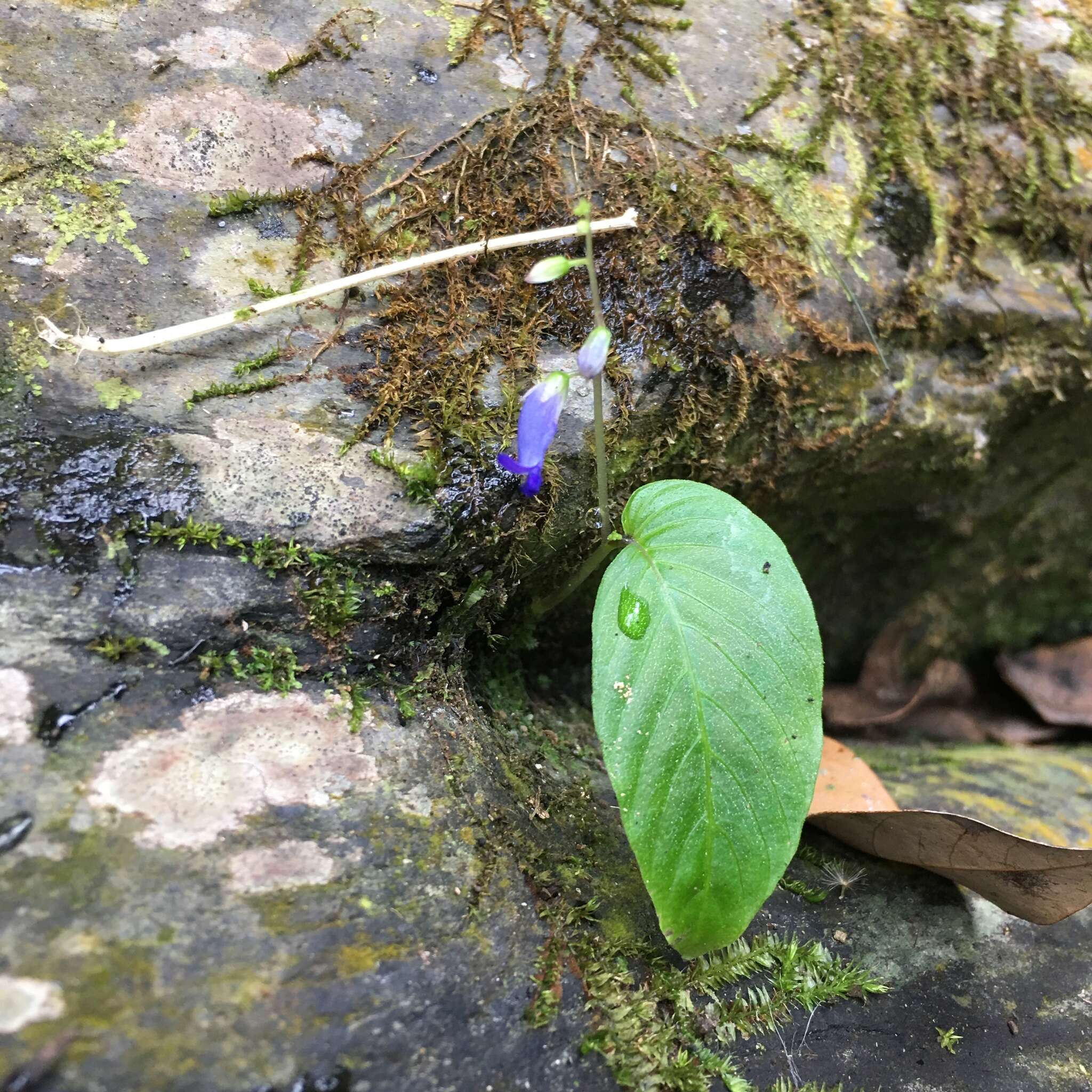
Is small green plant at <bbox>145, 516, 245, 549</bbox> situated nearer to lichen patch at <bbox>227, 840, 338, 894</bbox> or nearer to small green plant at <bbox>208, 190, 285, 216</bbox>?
lichen patch at <bbox>227, 840, 338, 894</bbox>

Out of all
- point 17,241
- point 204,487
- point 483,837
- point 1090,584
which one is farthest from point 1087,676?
point 17,241

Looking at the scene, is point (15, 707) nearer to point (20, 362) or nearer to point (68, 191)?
point (20, 362)

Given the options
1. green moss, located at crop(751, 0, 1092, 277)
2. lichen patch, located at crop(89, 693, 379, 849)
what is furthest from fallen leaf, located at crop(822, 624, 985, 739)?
lichen patch, located at crop(89, 693, 379, 849)

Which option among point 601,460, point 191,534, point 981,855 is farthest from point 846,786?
point 191,534

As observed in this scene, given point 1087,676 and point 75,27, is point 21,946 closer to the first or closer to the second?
point 75,27

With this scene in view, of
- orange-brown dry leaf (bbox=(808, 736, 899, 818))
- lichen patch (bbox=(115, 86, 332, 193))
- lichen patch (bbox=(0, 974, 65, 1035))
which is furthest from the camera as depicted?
orange-brown dry leaf (bbox=(808, 736, 899, 818))

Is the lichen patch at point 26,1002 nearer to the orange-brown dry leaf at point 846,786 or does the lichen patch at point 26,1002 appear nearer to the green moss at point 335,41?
the orange-brown dry leaf at point 846,786

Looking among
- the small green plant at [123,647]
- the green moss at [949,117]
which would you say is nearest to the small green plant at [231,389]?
the small green plant at [123,647]
